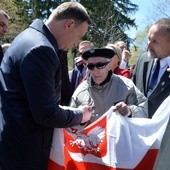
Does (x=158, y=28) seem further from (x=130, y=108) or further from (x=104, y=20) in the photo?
(x=104, y=20)

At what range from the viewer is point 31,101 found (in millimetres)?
2482

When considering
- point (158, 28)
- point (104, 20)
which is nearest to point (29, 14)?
point (104, 20)

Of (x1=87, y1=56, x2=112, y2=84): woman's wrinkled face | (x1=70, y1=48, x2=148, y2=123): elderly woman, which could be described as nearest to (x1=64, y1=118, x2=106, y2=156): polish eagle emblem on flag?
(x1=70, y1=48, x2=148, y2=123): elderly woman

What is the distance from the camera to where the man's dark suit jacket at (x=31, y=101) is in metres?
2.47

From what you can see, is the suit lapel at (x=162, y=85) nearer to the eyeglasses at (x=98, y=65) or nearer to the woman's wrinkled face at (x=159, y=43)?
the woman's wrinkled face at (x=159, y=43)

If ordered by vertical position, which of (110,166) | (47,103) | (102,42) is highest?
(47,103)

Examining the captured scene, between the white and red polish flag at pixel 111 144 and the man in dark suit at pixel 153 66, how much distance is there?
564 millimetres

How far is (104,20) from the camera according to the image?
112 feet

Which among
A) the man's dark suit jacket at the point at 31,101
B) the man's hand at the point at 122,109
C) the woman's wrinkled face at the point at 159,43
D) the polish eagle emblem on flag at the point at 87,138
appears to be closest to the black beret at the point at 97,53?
the woman's wrinkled face at the point at 159,43

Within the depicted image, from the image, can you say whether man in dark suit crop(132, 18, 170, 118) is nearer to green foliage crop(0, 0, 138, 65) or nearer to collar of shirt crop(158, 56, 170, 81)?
collar of shirt crop(158, 56, 170, 81)

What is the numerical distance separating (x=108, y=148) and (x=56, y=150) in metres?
0.39

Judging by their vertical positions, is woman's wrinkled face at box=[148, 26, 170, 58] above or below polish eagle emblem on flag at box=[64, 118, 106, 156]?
above

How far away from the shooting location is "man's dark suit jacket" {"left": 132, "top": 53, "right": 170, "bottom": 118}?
12.0ft

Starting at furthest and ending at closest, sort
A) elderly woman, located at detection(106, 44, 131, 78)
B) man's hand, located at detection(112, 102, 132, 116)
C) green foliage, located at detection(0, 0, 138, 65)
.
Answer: green foliage, located at detection(0, 0, 138, 65) → elderly woman, located at detection(106, 44, 131, 78) → man's hand, located at detection(112, 102, 132, 116)
